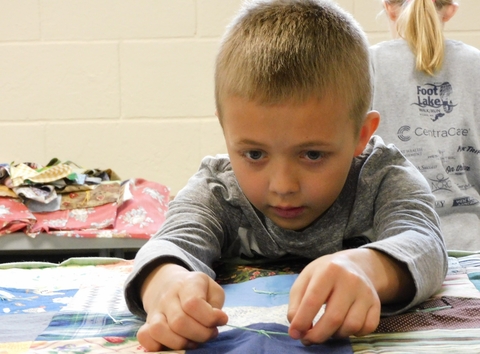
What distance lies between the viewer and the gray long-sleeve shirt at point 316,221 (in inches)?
33.0

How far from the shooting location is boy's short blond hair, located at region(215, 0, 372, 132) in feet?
2.59

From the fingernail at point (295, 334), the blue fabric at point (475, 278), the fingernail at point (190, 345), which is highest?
the fingernail at point (295, 334)

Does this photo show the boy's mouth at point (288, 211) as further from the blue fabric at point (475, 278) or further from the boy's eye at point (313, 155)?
the blue fabric at point (475, 278)

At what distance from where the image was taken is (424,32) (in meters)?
1.56

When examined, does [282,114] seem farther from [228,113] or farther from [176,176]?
[176,176]

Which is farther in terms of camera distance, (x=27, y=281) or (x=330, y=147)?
(x=27, y=281)

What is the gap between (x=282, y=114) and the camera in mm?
770

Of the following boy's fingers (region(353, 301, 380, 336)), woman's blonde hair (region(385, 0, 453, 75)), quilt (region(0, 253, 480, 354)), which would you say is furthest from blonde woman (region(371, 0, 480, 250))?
boy's fingers (region(353, 301, 380, 336))

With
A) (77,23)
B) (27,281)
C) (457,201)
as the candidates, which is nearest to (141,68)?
(77,23)

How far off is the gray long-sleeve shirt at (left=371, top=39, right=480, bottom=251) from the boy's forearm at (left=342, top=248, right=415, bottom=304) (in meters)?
0.74

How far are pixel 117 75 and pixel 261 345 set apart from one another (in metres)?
Result: 2.03

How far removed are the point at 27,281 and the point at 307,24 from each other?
572mm

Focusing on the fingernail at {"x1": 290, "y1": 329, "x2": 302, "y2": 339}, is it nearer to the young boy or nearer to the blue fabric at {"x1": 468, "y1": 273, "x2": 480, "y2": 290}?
the young boy

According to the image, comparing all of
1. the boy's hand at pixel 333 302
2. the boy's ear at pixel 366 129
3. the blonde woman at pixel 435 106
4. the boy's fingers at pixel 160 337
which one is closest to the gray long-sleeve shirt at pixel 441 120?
the blonde woman at pixel 435 106
